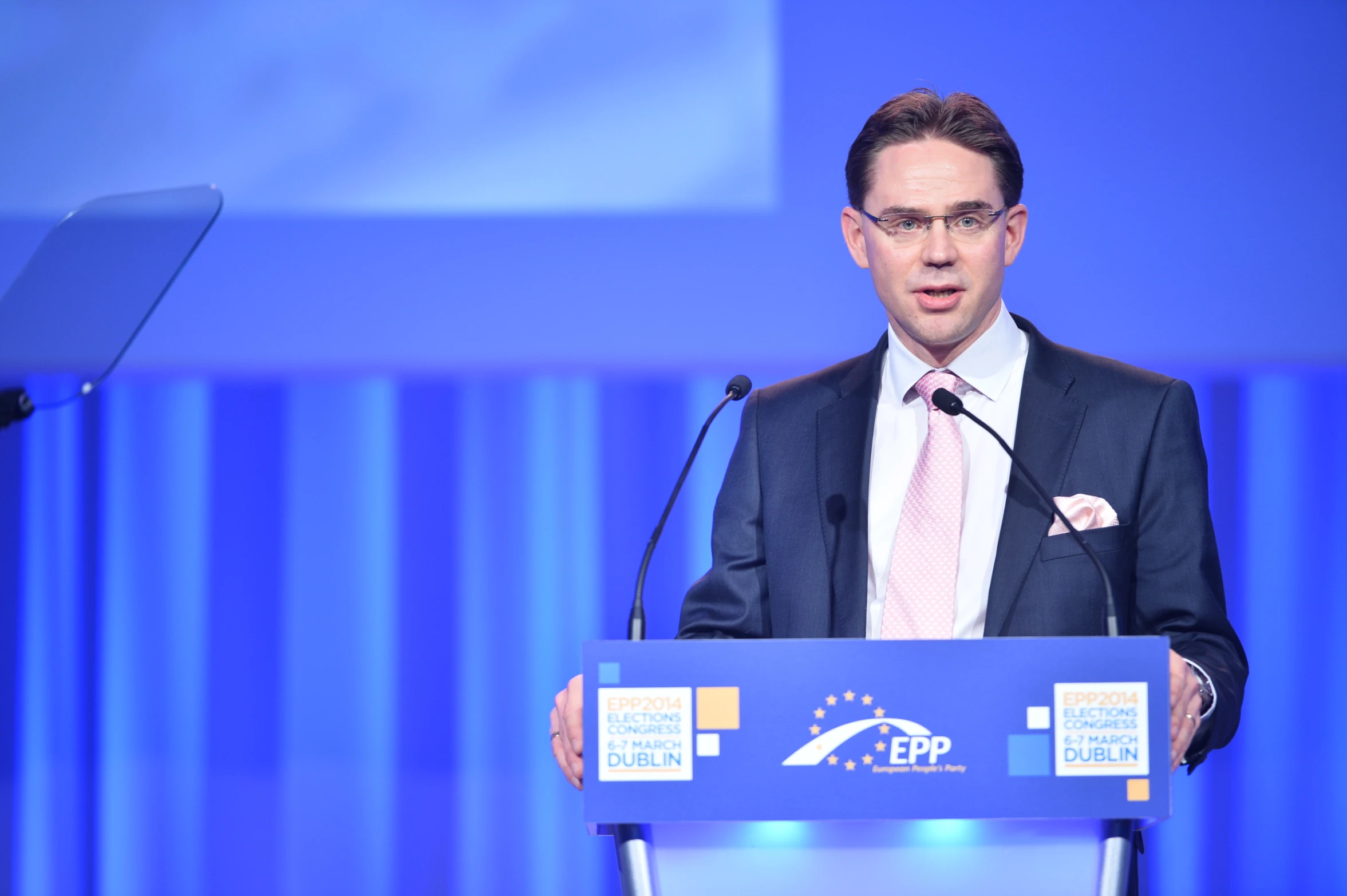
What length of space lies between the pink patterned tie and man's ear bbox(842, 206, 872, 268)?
1.04 feet

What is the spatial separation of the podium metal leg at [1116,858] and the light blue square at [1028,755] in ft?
0.30

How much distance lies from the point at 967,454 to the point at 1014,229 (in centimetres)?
37

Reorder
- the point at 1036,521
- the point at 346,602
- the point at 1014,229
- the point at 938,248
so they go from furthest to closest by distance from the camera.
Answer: the point at 346,602, the point at 1014,229, the point at 938,248, the point at 1036,521

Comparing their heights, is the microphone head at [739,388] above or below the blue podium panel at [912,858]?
above

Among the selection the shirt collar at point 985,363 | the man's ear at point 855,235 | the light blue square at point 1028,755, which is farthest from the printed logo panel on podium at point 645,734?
the man's ear at point 855,235

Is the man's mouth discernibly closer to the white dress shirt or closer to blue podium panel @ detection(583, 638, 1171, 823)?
the white dress shirt

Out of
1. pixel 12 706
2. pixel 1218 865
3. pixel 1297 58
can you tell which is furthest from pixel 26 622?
pixel 1297 58

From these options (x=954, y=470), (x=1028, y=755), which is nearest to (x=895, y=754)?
(x=1028, y=755)

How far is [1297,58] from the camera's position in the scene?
9.39 feet

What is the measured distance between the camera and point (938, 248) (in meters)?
1.75

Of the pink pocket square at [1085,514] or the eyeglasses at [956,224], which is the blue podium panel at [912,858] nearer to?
the pink pocket square at [1085,514]

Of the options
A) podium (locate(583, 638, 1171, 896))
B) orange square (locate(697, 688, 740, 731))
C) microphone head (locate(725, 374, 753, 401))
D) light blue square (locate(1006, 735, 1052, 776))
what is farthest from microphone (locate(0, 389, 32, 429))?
light blue square (locate(1006, 735, 1052, 776))

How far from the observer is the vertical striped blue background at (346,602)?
2881mm

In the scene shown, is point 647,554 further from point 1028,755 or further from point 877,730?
point 1028,755
